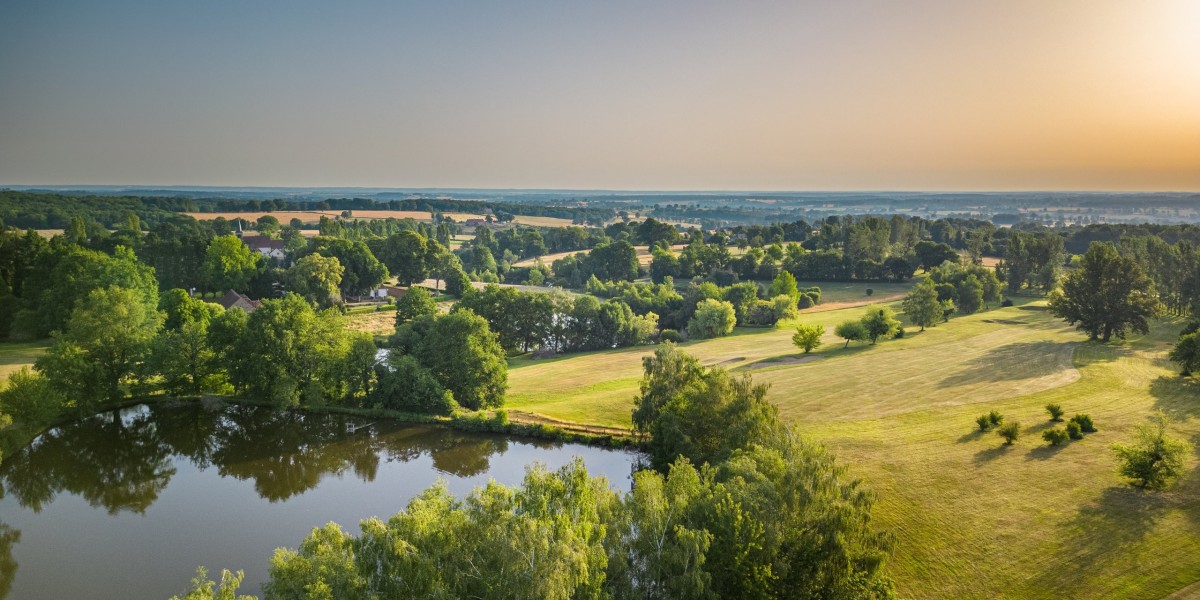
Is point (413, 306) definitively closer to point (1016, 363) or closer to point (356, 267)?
point (356, 267)

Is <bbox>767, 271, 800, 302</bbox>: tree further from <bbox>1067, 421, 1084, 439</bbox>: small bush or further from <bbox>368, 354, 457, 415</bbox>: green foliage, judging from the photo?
<bbox>368, 354, 457, 415</bbox>: green foliage

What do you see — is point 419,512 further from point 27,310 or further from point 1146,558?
point 27,310

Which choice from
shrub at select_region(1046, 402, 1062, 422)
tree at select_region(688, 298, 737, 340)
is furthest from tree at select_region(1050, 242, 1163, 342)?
tree at select_region(688, 298, 737, 340)

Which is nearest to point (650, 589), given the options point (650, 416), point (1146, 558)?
point (650, 416)

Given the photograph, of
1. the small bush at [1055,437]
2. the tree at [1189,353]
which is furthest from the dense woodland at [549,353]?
the small bush at [1055,437]

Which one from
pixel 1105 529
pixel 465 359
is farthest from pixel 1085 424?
pixel 465 359

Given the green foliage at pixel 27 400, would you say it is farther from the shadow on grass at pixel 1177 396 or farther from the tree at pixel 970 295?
the tree at pixel 970 295
